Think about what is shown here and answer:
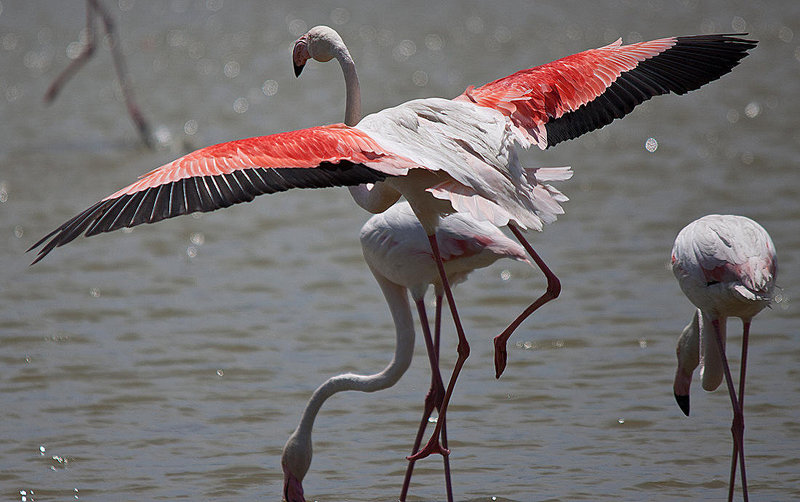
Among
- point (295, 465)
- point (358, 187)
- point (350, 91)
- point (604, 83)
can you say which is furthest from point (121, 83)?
point (604, 83)

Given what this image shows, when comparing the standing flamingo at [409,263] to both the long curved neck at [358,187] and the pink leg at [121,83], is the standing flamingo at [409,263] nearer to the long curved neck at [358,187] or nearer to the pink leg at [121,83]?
the long curved neck at [358,187]

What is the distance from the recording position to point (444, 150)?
3992mm

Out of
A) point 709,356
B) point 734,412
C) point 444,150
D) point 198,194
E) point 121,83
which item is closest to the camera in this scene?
point 198,194

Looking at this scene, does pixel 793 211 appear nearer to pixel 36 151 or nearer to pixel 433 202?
pixel 433 202

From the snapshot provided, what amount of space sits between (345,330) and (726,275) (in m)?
2.90

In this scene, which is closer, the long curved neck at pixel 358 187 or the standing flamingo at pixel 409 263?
the long curved neck at pixel 358 187

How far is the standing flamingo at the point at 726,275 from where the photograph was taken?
4.26 meters

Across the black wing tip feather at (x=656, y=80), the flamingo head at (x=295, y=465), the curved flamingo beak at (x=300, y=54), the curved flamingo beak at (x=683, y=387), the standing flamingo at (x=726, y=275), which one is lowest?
the flamingo head at (x=295, y=465)

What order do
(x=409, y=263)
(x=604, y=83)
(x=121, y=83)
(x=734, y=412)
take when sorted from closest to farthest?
(x=734, y=412)
(x=604, y=83)
(x=409, y=263)
(x=121, y=83)

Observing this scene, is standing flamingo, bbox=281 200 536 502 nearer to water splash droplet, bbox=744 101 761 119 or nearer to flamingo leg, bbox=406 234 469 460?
flamingo leg, bbox=406 234 469 460

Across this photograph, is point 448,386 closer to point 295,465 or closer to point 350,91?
point 295,465

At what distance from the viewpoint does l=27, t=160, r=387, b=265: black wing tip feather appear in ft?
11.1

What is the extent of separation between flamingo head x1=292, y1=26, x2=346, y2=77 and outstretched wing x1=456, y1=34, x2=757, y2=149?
0.56 meters

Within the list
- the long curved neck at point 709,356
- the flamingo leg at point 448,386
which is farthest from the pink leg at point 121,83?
the long curved neck at point 709,356
